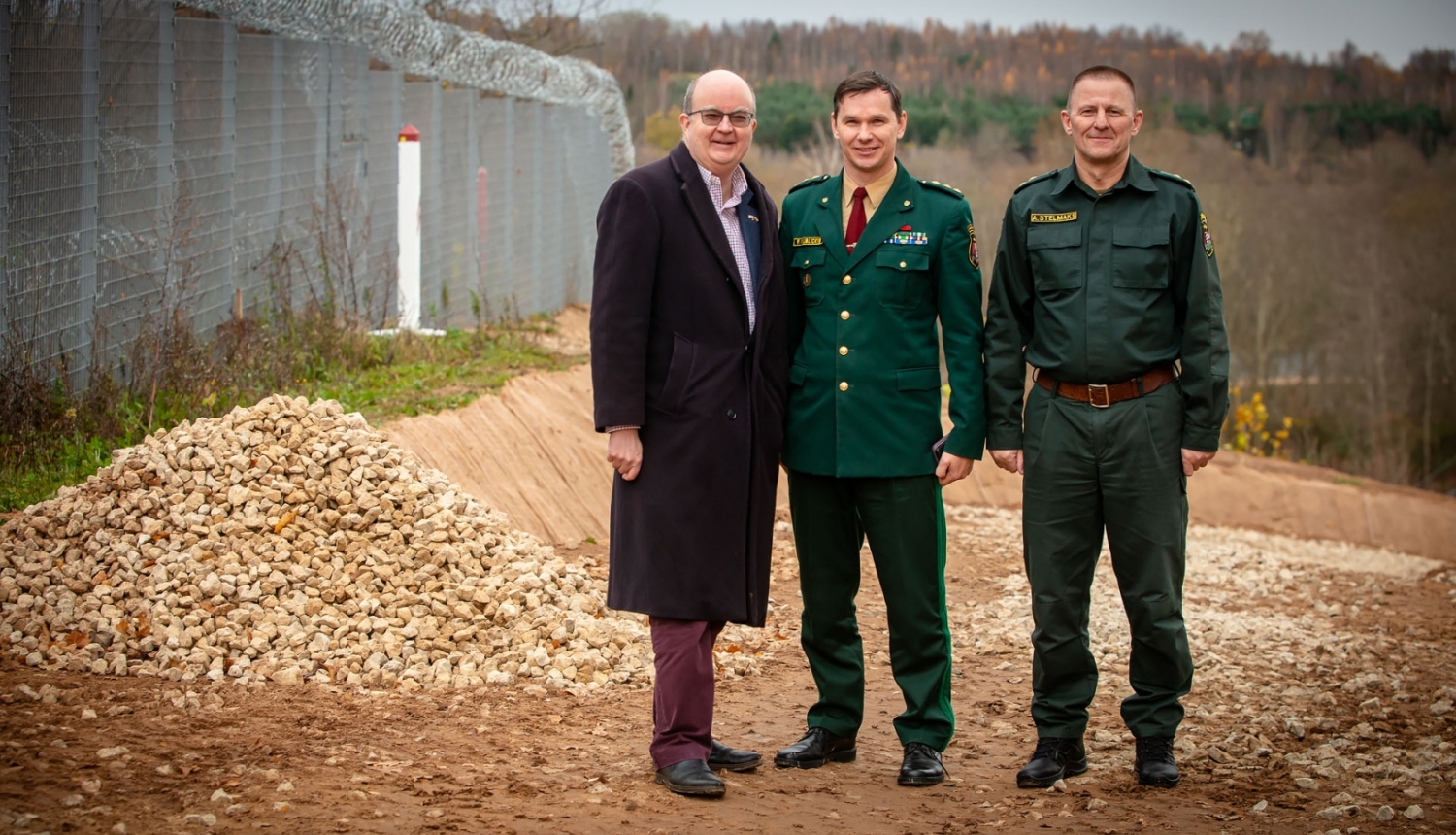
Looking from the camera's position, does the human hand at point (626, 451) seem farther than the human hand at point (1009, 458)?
No

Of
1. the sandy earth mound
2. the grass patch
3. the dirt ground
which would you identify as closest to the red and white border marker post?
the grass patch

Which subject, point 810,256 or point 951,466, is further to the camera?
point 810,256

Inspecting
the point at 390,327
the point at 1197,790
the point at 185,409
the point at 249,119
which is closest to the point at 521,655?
the point at 1197,790

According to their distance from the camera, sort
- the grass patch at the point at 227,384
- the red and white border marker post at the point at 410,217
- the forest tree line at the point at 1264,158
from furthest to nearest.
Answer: the forest tree line at the point at 1264,158
the red and white border marker post at the point at 410,217
the grass patch at the point at 227,384

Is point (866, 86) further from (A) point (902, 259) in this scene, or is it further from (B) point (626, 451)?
(B) point (626, 451)

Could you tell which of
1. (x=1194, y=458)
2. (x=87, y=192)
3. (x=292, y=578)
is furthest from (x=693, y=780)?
(x=87, y=192)

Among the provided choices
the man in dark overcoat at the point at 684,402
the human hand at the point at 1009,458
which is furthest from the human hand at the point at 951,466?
the man in dark overcoat at the point at 684,402

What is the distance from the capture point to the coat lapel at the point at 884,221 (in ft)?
15.4

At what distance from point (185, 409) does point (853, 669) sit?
4817 mm

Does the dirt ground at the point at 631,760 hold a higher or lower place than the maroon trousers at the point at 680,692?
lower

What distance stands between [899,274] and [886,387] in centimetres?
37

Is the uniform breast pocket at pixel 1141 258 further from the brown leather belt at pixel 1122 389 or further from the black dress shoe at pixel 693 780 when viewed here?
the black dress shoe at pixel 693 780

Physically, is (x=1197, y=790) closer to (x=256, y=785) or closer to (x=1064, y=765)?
(x=1064, y=765)

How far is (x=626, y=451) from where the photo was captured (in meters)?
4.40
